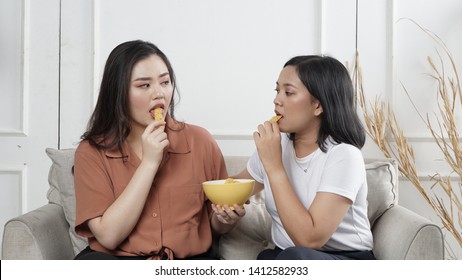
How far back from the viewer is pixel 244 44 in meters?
2.91

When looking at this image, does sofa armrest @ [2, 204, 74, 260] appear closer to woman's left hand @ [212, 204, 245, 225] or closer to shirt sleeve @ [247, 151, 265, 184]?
woman's left hand @ [212, 204, 245, 225]

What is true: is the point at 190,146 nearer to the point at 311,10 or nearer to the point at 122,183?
the point at 122,183

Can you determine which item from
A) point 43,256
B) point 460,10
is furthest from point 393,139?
point 43,256

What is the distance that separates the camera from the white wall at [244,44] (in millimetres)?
2906

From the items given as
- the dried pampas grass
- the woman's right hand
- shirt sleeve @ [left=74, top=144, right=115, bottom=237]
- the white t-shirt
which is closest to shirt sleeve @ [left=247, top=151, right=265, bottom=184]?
the white t-shirt

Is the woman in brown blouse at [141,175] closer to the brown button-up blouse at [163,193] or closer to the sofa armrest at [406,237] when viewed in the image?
the brown button-up blouse at [163,193]

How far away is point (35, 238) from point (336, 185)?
936 millimetres

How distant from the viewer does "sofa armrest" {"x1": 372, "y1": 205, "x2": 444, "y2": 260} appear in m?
1.79

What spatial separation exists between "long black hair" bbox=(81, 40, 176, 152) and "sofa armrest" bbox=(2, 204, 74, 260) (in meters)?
0.31

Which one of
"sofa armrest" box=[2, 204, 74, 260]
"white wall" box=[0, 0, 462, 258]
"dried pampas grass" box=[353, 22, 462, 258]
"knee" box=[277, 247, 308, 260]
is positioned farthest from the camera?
"white wall" box=[0, 0, 462, 258]

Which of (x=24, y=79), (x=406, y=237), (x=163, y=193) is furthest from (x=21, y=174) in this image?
(x=406, y=237)

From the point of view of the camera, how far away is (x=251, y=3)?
2.91m

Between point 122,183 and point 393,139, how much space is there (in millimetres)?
1532
